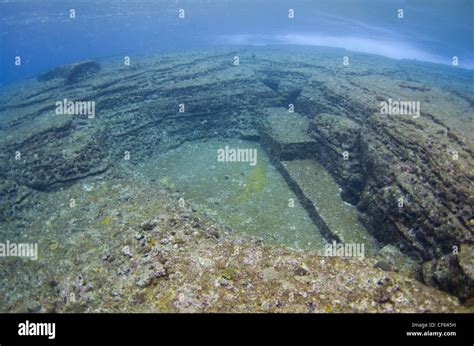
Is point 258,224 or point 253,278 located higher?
point 253,278

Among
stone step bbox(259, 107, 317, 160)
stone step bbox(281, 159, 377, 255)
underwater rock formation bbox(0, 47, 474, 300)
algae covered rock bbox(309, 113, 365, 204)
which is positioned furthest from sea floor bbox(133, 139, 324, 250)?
algae covered rock bbox(309, 113, 365, 204)

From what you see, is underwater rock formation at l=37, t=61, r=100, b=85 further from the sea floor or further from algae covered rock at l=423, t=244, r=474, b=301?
algae covered rock at l=423, t=244, r=474, b=301

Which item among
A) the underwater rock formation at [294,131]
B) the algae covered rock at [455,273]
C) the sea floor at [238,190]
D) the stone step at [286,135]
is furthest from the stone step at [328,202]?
the algae covered rock at [455,273]

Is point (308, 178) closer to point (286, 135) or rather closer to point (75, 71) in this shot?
point (286, 135)

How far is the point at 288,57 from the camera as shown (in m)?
31.1

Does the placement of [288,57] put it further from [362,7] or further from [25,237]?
[362,7]

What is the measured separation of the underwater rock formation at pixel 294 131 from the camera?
10.2 meters

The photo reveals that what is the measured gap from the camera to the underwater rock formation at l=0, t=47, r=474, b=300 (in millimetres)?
10172

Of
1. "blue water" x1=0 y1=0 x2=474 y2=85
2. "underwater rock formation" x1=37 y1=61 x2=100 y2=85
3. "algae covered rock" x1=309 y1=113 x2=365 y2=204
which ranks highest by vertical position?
"blue water" x1=0 y1=0 x2=474 y2=85

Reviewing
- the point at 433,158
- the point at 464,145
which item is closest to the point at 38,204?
the point at 433,158

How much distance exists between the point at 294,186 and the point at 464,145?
7.38 metres

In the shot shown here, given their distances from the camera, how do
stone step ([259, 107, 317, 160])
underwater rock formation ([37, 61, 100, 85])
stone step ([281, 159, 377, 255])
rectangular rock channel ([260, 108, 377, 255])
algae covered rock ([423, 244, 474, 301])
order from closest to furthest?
algae covered rock ([423, 244, 474, 301]), stone step ([281, 159, 377, 255]), rectangular rock channel ([260, 108, 377, 255]), stone step ([259, 107, 317, 160]), underwater rock formation ([37, 61, 100, 85])

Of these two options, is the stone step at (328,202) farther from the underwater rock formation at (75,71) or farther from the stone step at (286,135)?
the underwater rock formation at (75,71)

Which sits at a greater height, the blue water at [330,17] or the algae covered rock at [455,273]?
the blue water at [330,17]
